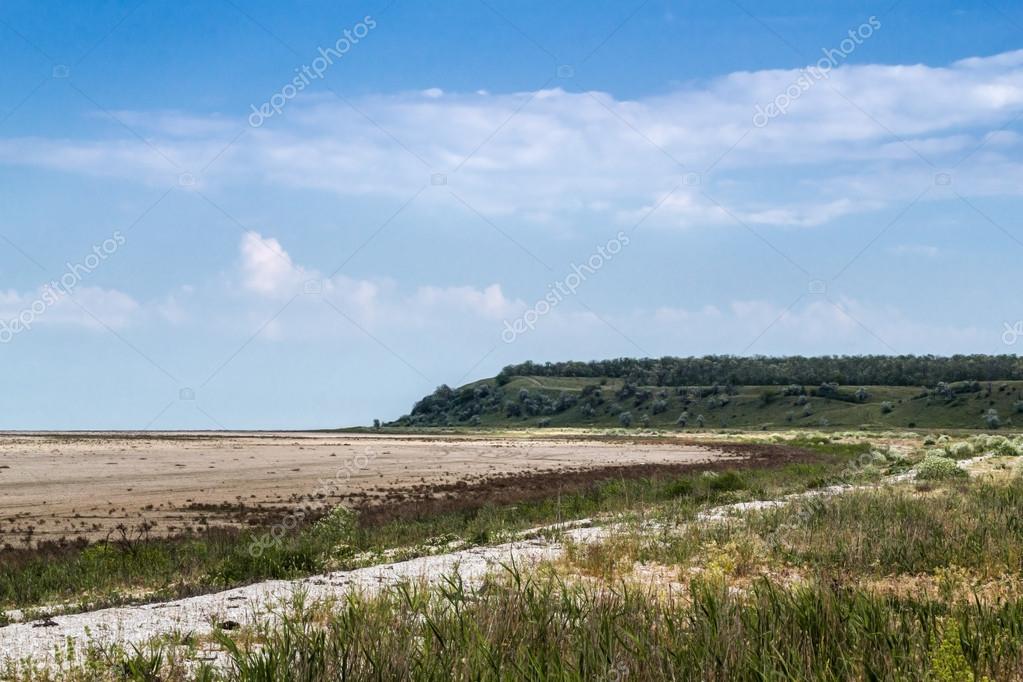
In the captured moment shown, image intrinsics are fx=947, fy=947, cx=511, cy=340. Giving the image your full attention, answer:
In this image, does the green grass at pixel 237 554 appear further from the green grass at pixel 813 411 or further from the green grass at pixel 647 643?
the green grass at pixel 813 411

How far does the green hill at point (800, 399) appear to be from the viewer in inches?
5364

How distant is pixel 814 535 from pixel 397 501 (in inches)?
723

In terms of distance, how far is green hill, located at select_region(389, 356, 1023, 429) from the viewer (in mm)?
136250

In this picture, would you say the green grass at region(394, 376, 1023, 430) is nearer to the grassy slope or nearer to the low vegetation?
the grassy slope

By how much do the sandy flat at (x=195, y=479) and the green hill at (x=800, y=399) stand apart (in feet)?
265

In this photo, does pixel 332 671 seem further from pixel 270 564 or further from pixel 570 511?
pixel 570 511

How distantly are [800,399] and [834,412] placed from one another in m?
11.0

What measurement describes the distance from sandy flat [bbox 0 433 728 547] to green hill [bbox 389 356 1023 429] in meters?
80.6

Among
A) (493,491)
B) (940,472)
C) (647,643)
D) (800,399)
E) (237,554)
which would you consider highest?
(800,399)

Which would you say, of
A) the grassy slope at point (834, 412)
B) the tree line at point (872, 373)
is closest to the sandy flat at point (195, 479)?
the grassy slope at point (834, 412)

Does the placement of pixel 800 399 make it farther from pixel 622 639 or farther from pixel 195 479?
pixel 622 639

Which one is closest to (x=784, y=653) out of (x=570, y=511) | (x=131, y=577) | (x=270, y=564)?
(x=270, y=564)

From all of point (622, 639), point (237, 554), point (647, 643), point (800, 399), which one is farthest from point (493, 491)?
point (800, 399)

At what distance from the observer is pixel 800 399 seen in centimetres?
15775
